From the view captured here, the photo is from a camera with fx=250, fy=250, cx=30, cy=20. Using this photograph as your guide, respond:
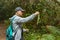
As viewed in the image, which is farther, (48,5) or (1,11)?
(1,11)

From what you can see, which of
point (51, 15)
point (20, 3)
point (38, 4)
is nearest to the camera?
point (51, 15)

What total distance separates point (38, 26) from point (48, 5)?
132cm

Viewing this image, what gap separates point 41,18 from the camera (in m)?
12.4

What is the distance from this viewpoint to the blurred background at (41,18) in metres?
9.08

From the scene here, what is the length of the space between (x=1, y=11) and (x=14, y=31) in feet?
38.4

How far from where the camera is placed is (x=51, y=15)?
11.4 m

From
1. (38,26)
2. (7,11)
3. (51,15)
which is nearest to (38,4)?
(38,26)

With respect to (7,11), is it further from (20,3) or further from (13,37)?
(13,37)

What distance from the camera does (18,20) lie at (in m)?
7.27

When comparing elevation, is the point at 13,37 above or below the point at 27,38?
below

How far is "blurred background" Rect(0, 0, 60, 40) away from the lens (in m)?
9.08

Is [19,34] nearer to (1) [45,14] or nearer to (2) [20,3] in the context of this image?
(1) [45,14]

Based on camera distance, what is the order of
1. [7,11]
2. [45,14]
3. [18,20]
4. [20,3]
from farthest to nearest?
[7,11], [20,3], [45,14], [18,20]

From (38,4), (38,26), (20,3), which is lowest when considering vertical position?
(38,26)
